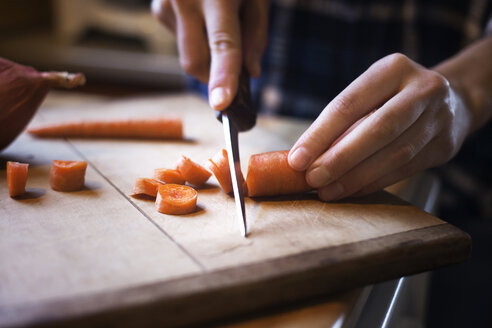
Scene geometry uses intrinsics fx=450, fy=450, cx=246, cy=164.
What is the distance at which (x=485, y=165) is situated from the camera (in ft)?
6.50

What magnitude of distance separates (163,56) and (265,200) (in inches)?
152

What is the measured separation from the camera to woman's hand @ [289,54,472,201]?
1.16 meters

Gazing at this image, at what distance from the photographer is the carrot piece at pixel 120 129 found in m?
1.68

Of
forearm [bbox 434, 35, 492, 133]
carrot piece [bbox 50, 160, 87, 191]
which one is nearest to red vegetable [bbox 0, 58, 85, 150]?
carrot piece [bbox 50, 160, 87, 191]

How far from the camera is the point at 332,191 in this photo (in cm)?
121

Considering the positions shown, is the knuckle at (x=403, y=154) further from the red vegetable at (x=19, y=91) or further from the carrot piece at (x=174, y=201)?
the red vegetable at (x=19, y=91)

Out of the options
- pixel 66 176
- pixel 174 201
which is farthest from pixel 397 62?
pixel 66 176

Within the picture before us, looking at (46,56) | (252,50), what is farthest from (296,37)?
(46,56)

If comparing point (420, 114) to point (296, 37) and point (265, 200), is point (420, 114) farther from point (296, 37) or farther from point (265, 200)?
point (296, 37)

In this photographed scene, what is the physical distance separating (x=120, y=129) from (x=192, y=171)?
522 mm

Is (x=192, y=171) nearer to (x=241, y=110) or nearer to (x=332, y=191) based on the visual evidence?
(x=241, y=110)

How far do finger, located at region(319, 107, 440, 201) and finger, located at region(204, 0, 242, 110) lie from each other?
42 centimetres

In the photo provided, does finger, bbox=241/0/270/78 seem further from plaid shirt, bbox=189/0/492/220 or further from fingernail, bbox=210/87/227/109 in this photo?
fingernail, bbox=210/87/227/109

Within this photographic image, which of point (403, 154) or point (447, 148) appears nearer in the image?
point (403, 154)
